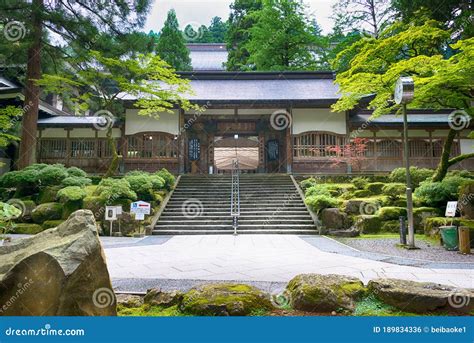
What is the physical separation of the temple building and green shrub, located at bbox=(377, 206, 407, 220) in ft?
20.0

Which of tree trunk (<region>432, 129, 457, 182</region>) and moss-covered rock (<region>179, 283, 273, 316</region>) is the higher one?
tree trunk (<region>432, 129, 457, 182</region>)

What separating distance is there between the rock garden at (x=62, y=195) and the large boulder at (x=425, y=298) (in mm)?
8492

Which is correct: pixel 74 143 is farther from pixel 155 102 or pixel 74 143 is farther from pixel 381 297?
pixel 381 297

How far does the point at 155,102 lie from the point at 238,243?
25.9 ft

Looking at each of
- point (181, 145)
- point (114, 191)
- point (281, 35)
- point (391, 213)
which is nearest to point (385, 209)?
point (391, 213)

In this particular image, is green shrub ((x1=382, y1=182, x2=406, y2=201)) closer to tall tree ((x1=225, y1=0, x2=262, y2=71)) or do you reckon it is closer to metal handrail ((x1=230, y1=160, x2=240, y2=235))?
metal handrail ((x1=230, y1=160, x2=240, y2=235))

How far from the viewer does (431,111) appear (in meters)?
18.5

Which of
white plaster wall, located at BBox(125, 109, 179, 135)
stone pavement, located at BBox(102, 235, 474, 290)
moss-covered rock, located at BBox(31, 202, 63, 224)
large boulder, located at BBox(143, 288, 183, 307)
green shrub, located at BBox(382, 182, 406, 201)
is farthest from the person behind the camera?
white plaster wall, located at BBox(125, 109, 179, 135)

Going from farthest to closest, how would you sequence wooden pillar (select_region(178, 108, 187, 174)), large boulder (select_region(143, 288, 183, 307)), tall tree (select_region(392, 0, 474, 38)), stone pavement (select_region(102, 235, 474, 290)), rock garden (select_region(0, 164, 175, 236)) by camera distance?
wooden pillar (select_region(178, 108, 187, 174)) → tall tree (select_region(392, 0, 474, 38)) → rock garden (select_region(0, 164, 175, 236)) → stone pavement (select_region(102, 235, 474, 290)) → large boulder (select_region(143, 288, 183, 307))

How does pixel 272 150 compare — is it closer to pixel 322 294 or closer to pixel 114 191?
pixel 114 191

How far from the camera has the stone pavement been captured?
4371 mm

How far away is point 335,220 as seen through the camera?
32.4 feet

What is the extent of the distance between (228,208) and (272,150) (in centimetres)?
754

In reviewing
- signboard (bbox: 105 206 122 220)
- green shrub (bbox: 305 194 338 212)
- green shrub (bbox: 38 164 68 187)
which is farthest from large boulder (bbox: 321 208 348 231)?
green shrub (bbox: 38 164 68 187)
